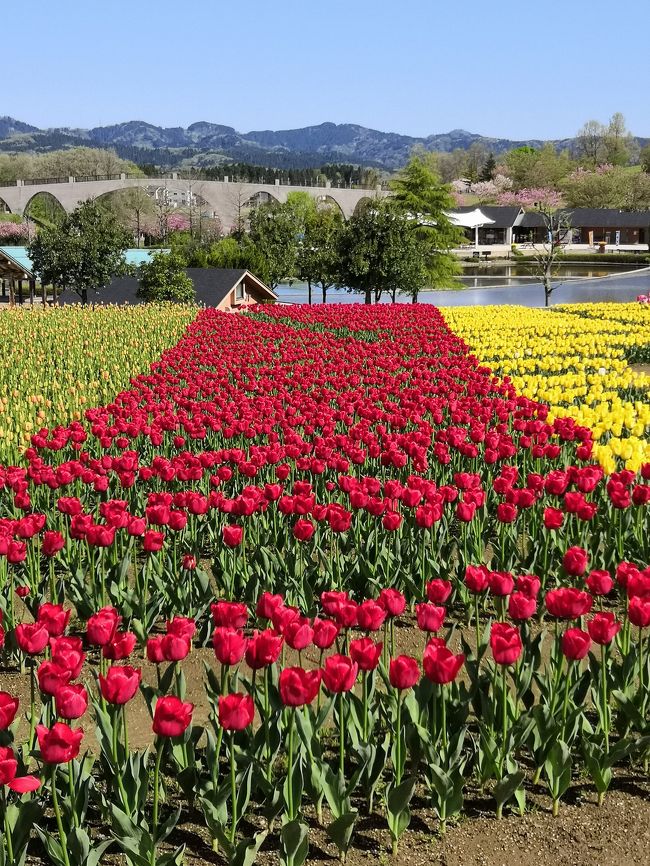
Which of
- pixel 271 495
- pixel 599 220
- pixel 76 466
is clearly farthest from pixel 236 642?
pixel 599 220

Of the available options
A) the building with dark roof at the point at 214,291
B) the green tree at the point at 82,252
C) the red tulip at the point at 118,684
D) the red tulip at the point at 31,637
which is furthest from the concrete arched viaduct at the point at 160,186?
the red tulip at the point at 118,684

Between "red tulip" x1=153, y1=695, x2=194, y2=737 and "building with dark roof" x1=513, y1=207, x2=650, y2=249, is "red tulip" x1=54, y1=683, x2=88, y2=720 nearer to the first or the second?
"red tulip" x1=153, y1=695, x2=194, y2=737

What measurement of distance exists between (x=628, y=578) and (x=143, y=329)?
73.1 ft

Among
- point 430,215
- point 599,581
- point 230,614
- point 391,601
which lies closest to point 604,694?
point 599,581

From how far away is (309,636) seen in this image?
3691 mm

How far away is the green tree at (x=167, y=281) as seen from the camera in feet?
121

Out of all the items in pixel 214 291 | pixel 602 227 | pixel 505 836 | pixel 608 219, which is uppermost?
pixel 608 219

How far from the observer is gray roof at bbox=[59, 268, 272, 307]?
39594mm

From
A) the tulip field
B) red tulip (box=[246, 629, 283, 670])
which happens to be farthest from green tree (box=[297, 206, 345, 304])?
red tulip (box=[246, 629, 283, 670])

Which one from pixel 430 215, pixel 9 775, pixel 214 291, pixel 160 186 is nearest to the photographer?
pixel 9 775

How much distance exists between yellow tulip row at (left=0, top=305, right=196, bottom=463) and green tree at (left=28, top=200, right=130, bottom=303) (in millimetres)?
12049

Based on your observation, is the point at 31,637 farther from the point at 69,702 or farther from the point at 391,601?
the point at 391,601

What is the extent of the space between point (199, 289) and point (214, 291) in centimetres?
89

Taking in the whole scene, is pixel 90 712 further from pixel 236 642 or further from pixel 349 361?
pixel 349 361
